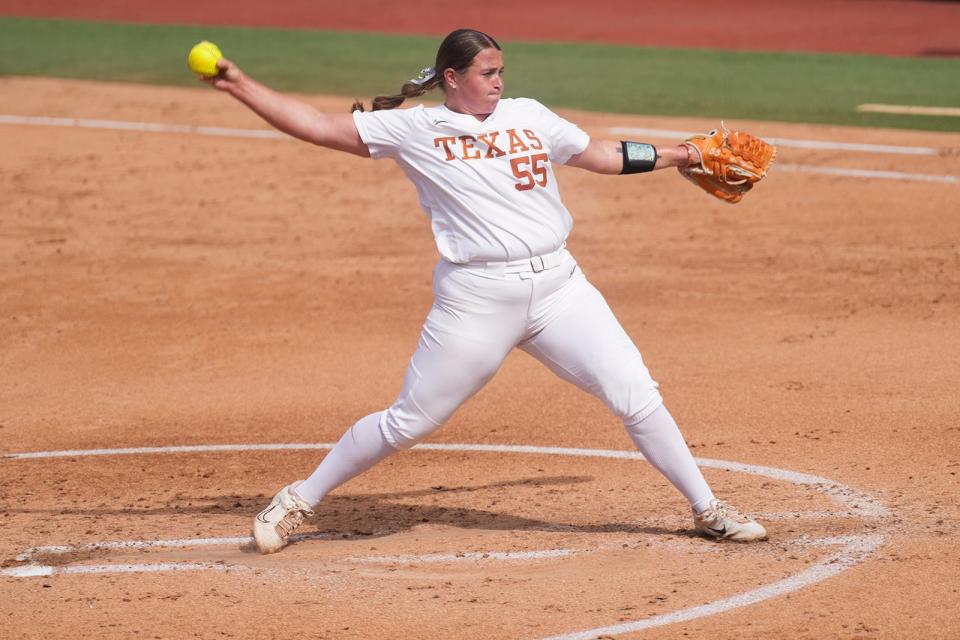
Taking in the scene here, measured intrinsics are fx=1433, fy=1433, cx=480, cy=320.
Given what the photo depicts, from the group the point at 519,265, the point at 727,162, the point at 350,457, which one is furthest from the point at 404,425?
the point at 727,162

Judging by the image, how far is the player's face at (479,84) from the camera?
5426 mm

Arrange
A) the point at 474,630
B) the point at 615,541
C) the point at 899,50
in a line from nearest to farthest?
1. the point at 474,630
2. the point at 615,541
3. the point at 899,50

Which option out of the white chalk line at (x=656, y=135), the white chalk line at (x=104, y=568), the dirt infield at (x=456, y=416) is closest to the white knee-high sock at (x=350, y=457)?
the dirt infield at (x=456, y=416)

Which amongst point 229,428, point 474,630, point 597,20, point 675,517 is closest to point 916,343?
point 675,517

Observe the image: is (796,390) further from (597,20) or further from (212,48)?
(597,20)

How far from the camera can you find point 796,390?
8.19 metres

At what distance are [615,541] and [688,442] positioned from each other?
1.63 metres

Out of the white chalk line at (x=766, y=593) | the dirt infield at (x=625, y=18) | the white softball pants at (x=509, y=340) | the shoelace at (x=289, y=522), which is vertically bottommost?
the white chalk line at (x=766, y=593)

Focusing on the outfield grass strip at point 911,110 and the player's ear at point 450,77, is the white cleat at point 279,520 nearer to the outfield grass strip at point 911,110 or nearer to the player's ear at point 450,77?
the player's ear at point 450,77

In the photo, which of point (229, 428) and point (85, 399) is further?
point (85, 399)

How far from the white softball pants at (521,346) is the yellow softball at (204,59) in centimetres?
115

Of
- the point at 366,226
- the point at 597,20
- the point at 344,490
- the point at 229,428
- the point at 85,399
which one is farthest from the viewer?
the point at 597,20

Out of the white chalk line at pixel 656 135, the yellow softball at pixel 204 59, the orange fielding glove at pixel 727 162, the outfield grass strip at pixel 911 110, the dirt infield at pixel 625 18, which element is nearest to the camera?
the yellow softball at pixel 204 59

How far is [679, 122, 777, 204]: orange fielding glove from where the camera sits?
5.95 m
